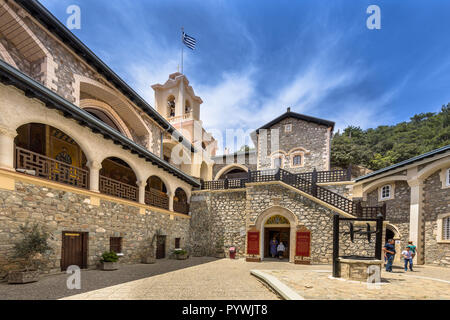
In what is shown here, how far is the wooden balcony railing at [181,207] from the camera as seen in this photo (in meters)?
15.9

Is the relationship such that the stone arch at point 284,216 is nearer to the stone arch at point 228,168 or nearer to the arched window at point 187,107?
the stone arch at point 228,168

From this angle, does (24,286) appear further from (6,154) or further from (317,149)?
(317,149)

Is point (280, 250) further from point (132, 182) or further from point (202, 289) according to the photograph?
point (132, 182)

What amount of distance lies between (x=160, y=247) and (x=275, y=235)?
8.21m

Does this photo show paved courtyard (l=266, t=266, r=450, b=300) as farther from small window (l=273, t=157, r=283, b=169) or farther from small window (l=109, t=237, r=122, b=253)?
small window (l=273, t=157, r=283, b=169)

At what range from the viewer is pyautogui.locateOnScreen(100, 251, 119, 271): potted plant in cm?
916

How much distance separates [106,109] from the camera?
13.9 meters

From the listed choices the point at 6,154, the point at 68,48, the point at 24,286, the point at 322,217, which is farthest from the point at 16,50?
the point at 322,217

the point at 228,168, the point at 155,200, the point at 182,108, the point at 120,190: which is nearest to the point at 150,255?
the point at 155,200

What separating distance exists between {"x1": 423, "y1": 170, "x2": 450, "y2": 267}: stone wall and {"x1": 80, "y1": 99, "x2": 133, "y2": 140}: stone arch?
1942 cm
